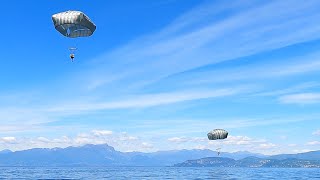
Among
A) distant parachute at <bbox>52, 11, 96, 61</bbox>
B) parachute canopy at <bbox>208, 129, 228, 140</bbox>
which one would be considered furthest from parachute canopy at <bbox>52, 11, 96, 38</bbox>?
parachute canopy at <bbox>208, 129, 228, 140</bbox>

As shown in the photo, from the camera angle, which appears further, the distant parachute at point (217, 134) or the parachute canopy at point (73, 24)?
the distant parachute at point (217, 134)

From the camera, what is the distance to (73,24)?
53.5 metres

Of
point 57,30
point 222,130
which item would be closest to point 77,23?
point 57,30

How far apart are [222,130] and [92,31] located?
55.1m

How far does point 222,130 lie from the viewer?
4033 inches

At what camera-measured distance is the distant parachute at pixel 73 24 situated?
53281 millimetres

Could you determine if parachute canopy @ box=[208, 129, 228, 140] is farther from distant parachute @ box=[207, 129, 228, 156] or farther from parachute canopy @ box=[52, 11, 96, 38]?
parachute canopy @ box=[52, 11, 96, 38]

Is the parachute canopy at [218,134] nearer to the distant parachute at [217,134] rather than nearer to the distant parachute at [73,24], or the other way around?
the distant parachute at [217,134]

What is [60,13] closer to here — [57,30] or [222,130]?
[57,30]

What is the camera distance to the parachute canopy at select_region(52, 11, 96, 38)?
5331cm

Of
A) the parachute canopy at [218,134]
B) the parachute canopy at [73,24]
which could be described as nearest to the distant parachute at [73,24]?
the parachute canopy at [73,24]

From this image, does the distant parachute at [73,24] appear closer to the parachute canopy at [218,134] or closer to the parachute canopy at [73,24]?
the parachute canopy at [73,24]

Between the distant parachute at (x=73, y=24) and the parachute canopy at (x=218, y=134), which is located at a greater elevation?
the distant parachute at (x=73, y=24)

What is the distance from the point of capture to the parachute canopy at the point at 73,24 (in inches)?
2099
